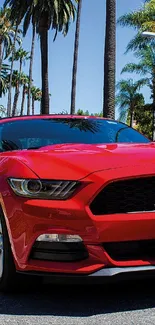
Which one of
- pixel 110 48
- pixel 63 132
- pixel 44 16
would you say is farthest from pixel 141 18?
pixel 63 132

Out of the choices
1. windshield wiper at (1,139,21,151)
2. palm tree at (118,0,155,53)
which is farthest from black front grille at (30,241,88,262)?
palm tree at (118,0,155,53)

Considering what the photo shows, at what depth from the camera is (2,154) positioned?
162 inches

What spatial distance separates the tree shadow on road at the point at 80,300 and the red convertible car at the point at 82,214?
244mm

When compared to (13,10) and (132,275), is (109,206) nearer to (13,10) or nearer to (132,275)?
(132,275)

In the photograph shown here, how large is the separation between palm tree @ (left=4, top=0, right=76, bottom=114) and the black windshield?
25.3 meters

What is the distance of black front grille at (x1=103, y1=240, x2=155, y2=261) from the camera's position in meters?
3.34

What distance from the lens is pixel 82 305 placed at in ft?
11.5

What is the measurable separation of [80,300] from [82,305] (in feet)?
A: 0.34

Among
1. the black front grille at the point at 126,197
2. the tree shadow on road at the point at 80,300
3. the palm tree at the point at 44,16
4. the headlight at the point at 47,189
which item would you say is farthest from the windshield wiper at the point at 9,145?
the palm tree at the point at 44,16

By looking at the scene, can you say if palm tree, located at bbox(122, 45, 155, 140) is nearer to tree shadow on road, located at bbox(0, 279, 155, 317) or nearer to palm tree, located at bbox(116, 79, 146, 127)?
palm tree, located at bbox(116, 79, 146, 127)

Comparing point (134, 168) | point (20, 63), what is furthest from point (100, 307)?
point (20, 63)

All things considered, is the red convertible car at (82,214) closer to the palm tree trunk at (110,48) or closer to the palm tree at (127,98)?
the palm tree trunk at (110,48)

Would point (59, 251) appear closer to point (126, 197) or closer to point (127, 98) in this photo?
point (126, 197)

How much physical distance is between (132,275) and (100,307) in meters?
0.34
